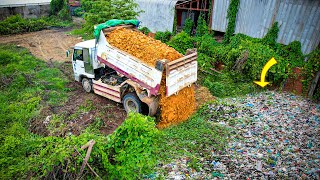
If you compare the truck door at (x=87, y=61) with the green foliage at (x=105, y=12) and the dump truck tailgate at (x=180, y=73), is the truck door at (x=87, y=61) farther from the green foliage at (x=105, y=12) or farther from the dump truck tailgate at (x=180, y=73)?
the dump truck tailgate at (x=180, y=73)

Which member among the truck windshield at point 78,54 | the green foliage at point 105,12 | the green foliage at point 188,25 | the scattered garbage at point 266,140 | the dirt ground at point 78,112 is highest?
the green foliage at point 105,12

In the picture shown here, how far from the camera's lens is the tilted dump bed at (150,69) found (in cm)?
733

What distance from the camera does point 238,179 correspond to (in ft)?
17.7

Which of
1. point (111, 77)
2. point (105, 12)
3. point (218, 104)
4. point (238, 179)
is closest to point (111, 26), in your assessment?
point (111, 77)

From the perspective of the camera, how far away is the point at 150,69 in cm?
749

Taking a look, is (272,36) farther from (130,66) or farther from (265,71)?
(130,66)

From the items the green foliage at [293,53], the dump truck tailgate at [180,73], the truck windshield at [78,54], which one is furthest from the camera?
the green foliage at [293,53]

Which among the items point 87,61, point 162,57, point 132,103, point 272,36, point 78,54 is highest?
point 272,36

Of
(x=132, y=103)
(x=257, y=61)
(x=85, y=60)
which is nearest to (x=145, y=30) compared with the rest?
(x=85, y=60)

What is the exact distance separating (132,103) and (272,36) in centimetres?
833

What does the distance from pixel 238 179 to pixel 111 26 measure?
7.32 metres

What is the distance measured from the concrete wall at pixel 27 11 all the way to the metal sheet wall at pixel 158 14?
1333cm

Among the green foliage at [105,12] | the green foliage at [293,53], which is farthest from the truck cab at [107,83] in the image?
the green foliage at [293,53]

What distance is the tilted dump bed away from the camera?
7.33m
